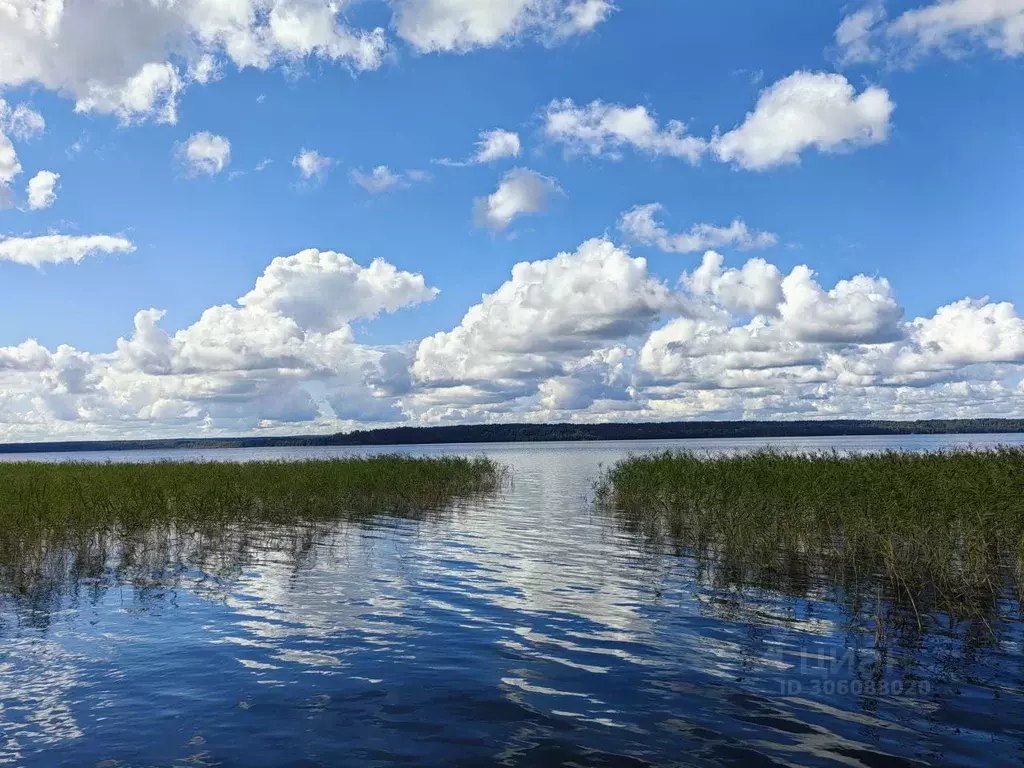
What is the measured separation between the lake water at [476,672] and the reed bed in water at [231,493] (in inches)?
189

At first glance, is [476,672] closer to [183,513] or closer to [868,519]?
[868,519]

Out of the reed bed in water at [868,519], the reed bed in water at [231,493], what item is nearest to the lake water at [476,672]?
the reed bed in water at [868,519]

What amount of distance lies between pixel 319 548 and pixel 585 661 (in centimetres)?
1307

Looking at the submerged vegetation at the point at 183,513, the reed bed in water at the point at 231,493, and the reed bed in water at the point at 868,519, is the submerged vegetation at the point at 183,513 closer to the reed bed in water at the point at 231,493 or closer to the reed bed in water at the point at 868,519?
the reed bed in water at the point at 231,493

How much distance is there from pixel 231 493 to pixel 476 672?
19960 mm

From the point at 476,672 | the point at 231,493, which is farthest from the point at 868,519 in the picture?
the point at 231,493

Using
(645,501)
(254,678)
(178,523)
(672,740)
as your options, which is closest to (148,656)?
(254,678)

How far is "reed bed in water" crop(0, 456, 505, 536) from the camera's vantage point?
73.7ft

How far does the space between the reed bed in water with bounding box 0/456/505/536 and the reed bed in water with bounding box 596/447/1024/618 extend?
1244 centimetres

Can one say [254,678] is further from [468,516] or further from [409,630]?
[468,516]

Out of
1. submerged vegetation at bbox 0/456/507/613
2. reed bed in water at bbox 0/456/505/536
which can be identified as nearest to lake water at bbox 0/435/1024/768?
submerged vegetation at bbox 0/456/507/613

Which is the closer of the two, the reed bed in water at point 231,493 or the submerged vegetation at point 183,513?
the submerged vegetation at point 183,513

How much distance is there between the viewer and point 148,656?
1123cm

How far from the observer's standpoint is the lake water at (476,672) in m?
8.14
